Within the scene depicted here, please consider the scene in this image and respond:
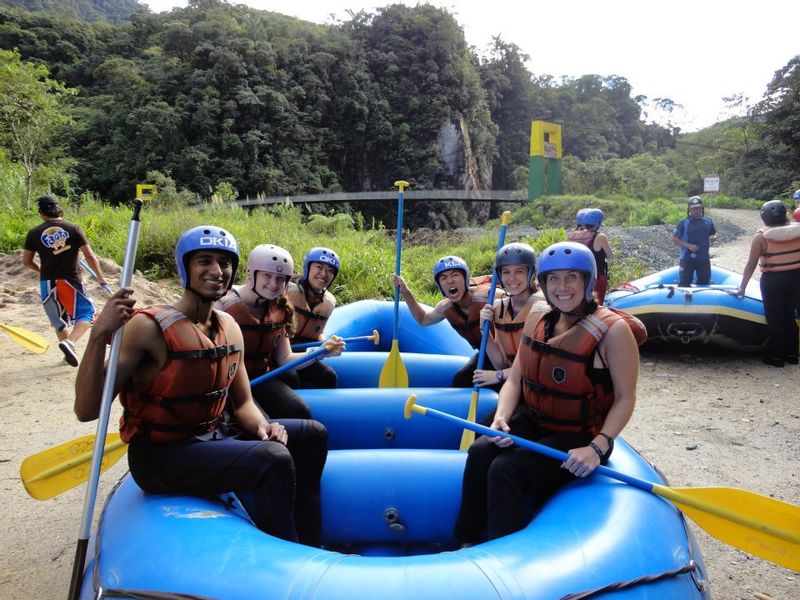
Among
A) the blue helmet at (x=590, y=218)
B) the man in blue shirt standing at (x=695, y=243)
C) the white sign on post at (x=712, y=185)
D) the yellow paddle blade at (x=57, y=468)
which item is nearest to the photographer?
the yellow paddle blade at (x=57, y=468)

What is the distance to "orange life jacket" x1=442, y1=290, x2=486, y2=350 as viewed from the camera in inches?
150

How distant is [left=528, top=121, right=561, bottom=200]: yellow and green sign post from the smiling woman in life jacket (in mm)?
24256

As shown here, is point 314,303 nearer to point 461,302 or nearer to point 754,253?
point 461,302

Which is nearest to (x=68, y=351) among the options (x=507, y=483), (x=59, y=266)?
(x=59, y=266)

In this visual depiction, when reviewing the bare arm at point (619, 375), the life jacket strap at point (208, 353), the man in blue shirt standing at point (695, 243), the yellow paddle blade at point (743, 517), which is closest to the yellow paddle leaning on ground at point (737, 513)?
the yellow paddle blade at point (743, 517)

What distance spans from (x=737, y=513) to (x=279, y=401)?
2.17 metres

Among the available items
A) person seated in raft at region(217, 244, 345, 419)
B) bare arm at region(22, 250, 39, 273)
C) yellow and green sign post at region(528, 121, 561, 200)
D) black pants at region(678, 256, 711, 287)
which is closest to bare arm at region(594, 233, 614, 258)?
black pants at region(678, 256, 711, 287)

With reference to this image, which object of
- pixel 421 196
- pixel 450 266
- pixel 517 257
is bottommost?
pixel 450 266

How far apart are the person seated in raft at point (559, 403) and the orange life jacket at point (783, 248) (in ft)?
13.8

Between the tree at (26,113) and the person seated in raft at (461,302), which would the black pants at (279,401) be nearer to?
the person seated in raft at (461,302)

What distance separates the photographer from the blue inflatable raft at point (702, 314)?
5863 millimetres

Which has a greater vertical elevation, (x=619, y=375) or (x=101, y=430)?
(x=619, y=375)

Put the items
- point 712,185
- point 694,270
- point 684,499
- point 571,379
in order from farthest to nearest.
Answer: point 712,185 → point 694,270 → point 571,379 → point 684,499

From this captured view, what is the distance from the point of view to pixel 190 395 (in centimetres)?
198
